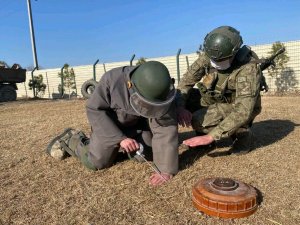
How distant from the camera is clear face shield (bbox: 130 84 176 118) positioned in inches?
106

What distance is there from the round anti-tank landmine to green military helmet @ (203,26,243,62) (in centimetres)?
132

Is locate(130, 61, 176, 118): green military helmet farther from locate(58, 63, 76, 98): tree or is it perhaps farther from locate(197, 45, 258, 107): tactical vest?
locate(58, 63, 76, 98): tree

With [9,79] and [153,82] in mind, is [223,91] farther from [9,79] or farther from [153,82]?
[9,79]

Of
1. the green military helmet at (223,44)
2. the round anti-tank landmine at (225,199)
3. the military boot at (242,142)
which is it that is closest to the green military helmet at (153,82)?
the round anti-tank landmine at (225,199)

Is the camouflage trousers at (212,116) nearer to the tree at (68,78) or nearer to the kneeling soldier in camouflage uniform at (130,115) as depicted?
the kneeling soldier in camouflage uniform at (130,115)

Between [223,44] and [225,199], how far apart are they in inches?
60.7

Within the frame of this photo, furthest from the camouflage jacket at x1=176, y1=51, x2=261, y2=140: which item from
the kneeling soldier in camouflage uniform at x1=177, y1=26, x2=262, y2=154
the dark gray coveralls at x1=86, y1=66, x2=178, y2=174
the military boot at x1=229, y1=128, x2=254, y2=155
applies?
the dark gray coveralls at x1=86, y1=66, x2=178, y2=174

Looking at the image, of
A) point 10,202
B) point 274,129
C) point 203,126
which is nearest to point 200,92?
point 203,126

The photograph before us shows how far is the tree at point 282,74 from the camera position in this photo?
12.5 metres

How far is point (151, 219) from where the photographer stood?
2.37 meters

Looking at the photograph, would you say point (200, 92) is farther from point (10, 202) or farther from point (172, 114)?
point (10, 202)

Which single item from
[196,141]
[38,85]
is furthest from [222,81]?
[38,85]

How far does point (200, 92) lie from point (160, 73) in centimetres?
135

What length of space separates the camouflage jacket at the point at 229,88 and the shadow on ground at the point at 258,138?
475 millimetres
